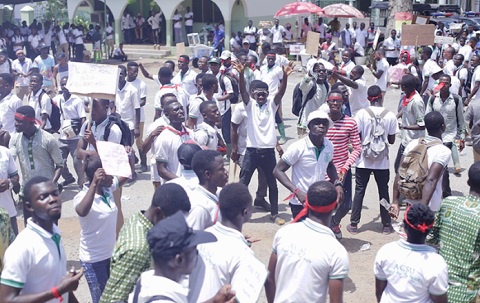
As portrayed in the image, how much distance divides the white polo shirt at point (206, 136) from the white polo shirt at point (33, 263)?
339cm

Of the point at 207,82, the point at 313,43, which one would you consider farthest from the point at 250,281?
the point at 313,43

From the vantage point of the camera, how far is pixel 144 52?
30.4 metres

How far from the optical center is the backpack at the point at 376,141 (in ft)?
26.5

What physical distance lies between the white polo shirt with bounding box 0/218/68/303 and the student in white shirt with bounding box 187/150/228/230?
40.9 inches

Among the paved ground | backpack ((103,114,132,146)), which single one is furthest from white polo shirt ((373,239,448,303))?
backpack ((103,114,132,146))

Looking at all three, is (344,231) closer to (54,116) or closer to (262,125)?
(262,125)

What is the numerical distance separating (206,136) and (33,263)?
12.5 ft

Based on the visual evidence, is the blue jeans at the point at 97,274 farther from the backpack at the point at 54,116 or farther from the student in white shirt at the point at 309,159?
the backpack at the point at 54,116

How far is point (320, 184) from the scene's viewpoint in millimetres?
4621

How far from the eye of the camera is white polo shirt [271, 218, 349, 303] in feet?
13.7

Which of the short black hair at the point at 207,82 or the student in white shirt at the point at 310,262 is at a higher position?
the short black hair at the point at 207,82

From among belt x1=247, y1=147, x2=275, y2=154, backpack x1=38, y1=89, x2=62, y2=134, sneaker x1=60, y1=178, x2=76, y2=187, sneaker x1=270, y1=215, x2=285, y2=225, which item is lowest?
sneaker x1=270, y1=215, x2=285, y2=225

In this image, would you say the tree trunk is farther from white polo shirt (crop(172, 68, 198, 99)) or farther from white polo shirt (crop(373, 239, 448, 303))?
white polo shirt (crop(373, 239, 448, 303))

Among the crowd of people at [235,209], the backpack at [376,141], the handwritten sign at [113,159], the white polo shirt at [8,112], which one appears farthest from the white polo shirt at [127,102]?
the handwritten sign at [113,159]
